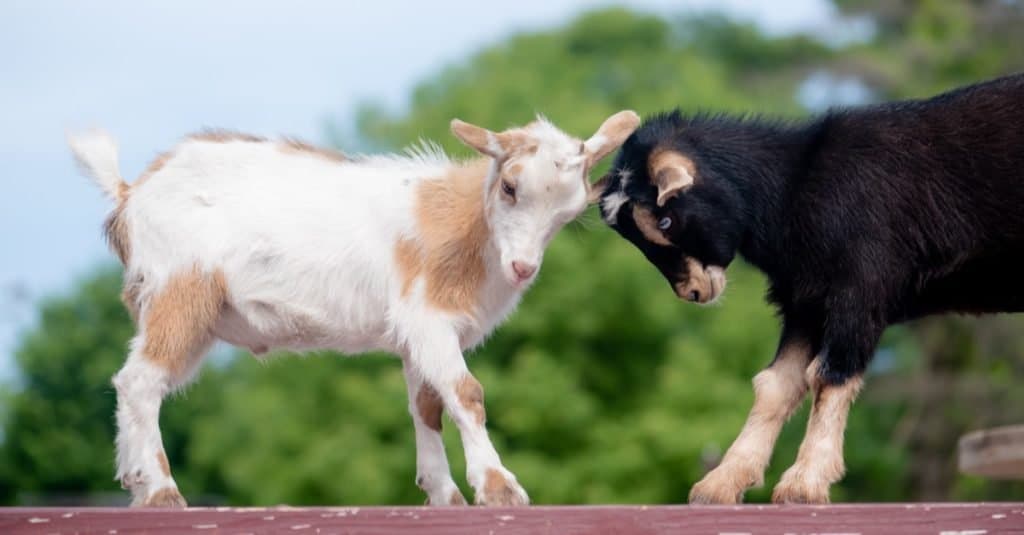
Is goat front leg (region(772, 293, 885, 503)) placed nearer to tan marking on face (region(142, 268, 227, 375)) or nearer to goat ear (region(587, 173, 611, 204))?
goat ear (region(587, 173, 611, 204))

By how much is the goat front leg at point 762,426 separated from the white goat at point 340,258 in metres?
0.64

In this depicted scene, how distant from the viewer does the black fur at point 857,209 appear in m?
4.18

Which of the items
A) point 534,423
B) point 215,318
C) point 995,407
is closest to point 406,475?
point 534,423

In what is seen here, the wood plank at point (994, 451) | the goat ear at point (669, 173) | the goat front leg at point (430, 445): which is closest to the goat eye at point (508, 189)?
the goat ear at point (669, 173)

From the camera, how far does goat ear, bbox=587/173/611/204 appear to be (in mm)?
4348

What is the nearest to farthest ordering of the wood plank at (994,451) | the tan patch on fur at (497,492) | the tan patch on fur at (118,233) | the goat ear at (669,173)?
the tan patch on fur at (497,492) < the goat ear at (669,173) < the tan patch on fur at (118,233) < the wood plank at (994,451)

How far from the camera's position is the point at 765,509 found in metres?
3.46

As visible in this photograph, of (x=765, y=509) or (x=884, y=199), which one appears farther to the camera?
(x=884, y=199)

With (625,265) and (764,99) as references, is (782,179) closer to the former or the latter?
(625,265)

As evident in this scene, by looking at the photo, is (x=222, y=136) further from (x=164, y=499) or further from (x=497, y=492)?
(x=497, y=492)

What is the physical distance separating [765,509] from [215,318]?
1.68 metres

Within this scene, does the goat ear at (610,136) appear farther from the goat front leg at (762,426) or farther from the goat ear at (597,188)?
the goat front leg at (762,426)

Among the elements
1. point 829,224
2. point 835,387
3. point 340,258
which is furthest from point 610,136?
point 835,387

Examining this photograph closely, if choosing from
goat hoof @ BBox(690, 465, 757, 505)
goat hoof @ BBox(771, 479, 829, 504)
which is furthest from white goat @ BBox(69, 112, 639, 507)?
goat hoof @ BBox(771, 479, 829, 504)
